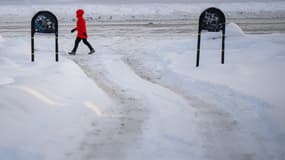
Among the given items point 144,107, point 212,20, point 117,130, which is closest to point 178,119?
point 144,107

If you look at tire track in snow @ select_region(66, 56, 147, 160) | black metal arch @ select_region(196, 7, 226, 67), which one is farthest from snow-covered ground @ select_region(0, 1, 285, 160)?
black metal arch @ select_region(196, 7, 226, 67)

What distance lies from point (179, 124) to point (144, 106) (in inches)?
54.5

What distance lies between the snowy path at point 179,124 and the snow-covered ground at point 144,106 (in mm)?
14

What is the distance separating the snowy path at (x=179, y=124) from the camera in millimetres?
6523

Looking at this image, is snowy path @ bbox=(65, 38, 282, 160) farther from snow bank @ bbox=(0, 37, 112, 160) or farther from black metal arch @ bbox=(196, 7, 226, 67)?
black metal arch @ bbox=(196, 7, 226, 67)

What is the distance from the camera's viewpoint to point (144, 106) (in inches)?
358

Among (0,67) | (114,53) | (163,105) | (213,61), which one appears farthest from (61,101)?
(114,53)

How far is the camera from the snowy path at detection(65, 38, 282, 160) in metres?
6.52

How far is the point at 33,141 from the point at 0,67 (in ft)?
20.1

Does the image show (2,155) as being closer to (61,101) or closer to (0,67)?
(61,101)

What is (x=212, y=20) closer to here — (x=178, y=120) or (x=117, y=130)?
(x=178, y=120)

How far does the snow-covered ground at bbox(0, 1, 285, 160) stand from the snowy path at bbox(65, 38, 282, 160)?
14 millimetres

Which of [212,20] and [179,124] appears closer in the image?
[179,124]

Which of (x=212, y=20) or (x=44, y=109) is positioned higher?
(x=212, y=20)
